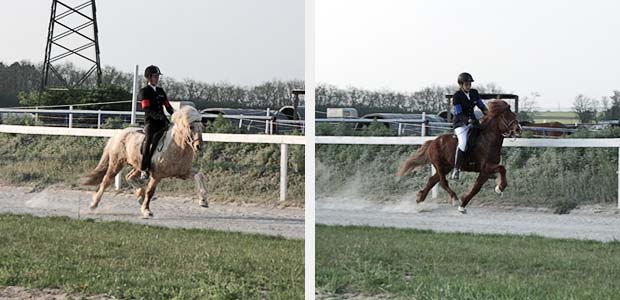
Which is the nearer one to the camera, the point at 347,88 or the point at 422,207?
the point at 422,207

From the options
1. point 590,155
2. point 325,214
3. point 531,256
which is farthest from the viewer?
point 325,214

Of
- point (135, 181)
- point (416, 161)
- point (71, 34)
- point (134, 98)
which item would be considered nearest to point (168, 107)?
point (134, 98)

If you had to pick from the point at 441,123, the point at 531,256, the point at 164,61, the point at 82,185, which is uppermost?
the point at 164,61

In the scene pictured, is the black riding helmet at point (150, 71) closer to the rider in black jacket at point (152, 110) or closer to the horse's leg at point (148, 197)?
the rider in black jacket at point (152, 110)

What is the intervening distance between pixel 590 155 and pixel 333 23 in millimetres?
2026

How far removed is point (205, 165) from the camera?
4.83 meters

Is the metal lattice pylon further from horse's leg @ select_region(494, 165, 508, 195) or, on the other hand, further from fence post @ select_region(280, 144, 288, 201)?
horse's leg @ select_region(494, 165, 508, 195)

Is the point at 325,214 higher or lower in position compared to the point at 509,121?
lower

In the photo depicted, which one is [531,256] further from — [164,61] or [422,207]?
[164,61]

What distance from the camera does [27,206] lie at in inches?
198

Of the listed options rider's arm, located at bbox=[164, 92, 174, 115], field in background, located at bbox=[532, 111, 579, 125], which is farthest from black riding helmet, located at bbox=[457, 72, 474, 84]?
rider's arm, located at bbox=[164, 92, 174, 115]

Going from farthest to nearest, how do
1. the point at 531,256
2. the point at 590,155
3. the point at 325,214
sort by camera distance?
the point at 325,214 < the point at 590,155 < the point at 531,256

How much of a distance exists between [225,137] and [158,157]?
0.42 metres

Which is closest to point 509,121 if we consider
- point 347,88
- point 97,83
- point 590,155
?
point 590,155
